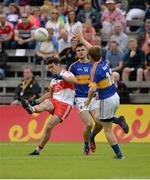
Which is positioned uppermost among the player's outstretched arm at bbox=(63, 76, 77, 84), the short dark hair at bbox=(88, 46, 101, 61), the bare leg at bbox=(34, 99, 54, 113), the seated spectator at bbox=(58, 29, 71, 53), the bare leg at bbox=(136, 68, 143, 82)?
the short dark hair at bbox=(88, 46, 101, 61)

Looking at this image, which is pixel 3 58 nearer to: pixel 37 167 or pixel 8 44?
pixel 8 44

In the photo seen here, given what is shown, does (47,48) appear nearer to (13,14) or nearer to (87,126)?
(13,14)

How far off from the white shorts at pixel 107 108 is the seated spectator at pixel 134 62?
8.11 m

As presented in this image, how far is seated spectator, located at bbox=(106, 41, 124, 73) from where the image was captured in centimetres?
2418

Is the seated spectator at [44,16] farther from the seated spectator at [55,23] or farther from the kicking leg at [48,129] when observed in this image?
the kicking leg at [48,129]

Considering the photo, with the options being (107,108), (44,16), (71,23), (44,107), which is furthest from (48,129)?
(44,16)

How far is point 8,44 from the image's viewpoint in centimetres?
2619

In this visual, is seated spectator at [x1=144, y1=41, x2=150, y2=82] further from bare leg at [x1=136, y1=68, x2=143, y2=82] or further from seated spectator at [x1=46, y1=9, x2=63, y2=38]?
seated spectator at [x1=46, y1=9, x2=63, y2=38]

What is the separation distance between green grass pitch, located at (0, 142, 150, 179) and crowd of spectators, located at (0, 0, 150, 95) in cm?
490

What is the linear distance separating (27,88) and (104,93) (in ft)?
25.9

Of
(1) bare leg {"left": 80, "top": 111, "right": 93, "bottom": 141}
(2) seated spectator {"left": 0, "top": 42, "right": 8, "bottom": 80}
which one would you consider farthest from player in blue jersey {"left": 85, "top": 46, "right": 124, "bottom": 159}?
(2) seated spectator {"left": 0, "top": 42, "right": 8, "bottom": 80}

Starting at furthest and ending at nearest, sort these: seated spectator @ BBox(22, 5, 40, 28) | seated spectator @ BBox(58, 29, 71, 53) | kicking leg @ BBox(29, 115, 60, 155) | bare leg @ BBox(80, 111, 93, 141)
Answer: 1. seated spectator @ BBox(22, 5, 40, 28)
2. seated spectator @ BBox(58, 29, 71, 53)
3. bare leg @ BBox(80, 111, 93, 141)
4. kicking leg @ BBox(29, 115, 60, 155)

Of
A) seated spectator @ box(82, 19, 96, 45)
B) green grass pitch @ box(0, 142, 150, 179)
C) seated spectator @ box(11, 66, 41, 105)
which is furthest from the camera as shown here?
seated spectator @ box(82, 19, 96, 45)

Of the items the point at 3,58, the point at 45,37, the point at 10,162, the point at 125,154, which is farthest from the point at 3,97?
the point at 10,162
